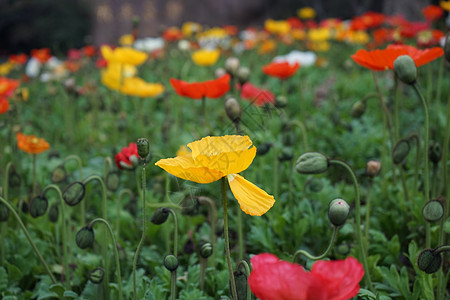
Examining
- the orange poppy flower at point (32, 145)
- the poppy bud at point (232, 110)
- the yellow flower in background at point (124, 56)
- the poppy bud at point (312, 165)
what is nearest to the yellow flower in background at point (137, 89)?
the yellow flower in background at point (124, 56)

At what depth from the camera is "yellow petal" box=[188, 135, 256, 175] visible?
760 mm

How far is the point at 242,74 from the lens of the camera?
1.79m

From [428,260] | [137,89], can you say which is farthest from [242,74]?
[428,260]

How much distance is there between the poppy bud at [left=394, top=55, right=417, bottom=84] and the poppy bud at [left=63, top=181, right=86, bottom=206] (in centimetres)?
78

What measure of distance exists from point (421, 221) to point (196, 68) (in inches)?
126

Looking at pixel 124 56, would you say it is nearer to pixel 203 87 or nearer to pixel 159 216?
pixel 203 87

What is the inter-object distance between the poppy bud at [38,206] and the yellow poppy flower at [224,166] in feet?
2.07

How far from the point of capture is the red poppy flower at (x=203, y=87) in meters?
1.39

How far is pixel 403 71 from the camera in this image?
1.07 metres

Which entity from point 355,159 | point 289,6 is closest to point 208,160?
point 355,159

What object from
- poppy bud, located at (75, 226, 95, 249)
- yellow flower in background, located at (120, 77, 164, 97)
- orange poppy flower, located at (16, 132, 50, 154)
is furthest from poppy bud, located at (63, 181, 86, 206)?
yellow flower in background, located at (120, 77, 164, 97)

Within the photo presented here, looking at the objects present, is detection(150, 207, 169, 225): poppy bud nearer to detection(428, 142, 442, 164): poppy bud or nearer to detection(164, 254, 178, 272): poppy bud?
detection(164, 254, 178, 272): poppy bud

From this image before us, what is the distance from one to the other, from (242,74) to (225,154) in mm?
1073

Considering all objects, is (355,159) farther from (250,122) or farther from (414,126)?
(250,122)
